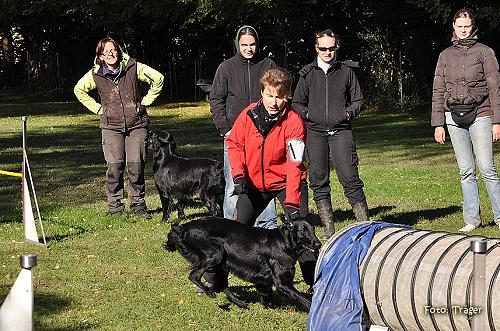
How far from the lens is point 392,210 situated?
1147 cm

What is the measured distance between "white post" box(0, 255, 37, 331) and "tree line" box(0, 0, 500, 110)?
22051 mm

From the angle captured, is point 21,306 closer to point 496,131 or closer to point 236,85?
point 236,85

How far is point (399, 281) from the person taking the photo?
5605 millimetres

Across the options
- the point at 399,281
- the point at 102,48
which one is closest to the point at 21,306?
the point at 399,281

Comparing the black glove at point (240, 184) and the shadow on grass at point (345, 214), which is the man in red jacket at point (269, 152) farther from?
the shadow on grass at point (345, 214)

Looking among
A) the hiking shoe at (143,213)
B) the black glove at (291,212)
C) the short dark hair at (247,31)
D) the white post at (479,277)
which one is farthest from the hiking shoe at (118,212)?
the white post at (479,277)

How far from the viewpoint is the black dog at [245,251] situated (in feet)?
21.4

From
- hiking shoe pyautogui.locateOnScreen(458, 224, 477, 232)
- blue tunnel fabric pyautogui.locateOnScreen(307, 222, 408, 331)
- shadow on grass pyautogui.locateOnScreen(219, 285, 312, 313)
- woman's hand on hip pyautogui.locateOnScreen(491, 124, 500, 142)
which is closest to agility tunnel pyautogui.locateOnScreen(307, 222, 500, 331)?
blue tunnel fabric pyautogui.locateOnScreen(307, 222, 408, 331)

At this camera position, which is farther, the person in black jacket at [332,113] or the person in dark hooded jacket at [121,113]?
the person in dark hooded jacket at [121,113]

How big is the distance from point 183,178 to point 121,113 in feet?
3.66

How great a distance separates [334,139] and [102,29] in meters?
35.5

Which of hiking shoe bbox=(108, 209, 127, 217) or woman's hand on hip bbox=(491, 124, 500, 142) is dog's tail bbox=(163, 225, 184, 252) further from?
hiking shoe bbox=(108, 209, 127, 217)

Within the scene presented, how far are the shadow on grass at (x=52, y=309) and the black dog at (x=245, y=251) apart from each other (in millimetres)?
866

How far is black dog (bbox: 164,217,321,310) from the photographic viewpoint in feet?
21.4
